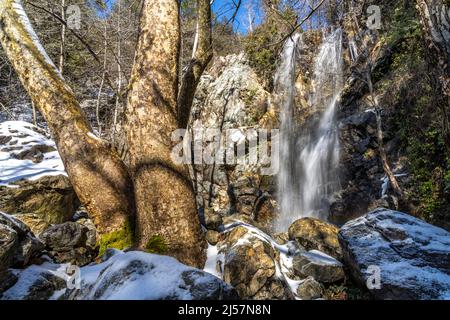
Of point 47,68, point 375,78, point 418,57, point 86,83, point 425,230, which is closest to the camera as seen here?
point 47,68

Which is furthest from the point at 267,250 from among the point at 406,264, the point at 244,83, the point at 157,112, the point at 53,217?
the point at 244,83

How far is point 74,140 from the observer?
2.59 meters

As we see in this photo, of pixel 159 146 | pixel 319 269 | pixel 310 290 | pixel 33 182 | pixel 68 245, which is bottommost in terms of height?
pixel 310 290

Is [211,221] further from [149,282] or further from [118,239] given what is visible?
[149,282]

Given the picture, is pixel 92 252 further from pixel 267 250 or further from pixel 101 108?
pixel 101 108

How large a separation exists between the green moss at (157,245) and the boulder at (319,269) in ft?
10.8

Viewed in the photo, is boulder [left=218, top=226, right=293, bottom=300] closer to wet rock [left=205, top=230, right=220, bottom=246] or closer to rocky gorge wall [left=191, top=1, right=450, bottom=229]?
wet rock [left=205, top=230, right=220, bottom=246]

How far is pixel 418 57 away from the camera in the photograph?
8883 mm

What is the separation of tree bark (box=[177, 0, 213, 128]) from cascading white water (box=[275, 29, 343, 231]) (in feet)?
27.9

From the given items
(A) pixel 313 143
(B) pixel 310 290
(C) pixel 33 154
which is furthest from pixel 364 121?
(C) pixel 33 154

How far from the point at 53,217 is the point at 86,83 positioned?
13.6 metres

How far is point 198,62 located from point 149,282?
240 centimetres

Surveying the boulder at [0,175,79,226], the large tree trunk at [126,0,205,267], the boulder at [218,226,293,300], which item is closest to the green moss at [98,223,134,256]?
the large tree trunk at [126,0,205,267]

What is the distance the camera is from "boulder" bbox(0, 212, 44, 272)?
2480 millimetres
